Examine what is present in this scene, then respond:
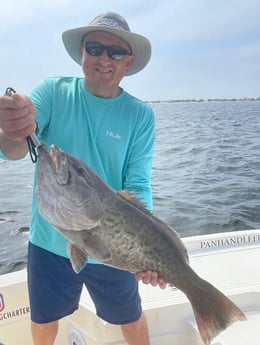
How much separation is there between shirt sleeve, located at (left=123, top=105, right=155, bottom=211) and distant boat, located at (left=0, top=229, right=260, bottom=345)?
3.59 ft

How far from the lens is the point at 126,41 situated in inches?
116

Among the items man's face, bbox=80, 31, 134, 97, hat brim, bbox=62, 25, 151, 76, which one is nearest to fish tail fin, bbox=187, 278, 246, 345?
man's face, bbox=80, 31, 134, 97

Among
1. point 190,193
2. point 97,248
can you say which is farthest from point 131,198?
point 190,193

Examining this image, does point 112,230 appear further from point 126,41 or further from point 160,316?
point 160,316

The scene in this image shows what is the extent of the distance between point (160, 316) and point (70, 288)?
95 centimetres

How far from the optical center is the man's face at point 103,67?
283cm

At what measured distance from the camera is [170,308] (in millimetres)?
3572

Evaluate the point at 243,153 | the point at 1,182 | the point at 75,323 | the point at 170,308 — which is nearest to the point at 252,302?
the point at 170,308

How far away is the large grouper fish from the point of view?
6.70 ft

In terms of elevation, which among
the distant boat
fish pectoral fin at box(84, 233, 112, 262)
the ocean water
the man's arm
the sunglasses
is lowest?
the ocean water

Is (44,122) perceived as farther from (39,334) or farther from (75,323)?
(75,323)

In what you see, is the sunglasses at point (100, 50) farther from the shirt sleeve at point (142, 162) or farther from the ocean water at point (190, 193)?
the ocean water at point (190, 193)

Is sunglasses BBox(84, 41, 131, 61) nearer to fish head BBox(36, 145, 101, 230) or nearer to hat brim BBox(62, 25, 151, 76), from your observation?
hat brim BBox(62, 25, 151, 76)

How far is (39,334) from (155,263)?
1.31m
